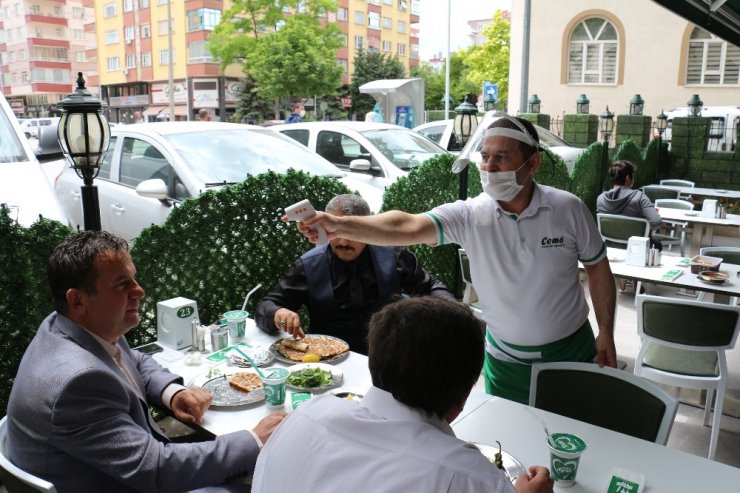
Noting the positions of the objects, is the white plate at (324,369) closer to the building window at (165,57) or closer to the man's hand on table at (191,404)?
the man's hand on table at (191,404)

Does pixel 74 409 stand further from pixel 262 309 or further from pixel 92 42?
pixel 92 42

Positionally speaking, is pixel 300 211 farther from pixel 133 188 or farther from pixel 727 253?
pixel 727 253

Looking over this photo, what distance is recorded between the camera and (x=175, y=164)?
5.43 meters

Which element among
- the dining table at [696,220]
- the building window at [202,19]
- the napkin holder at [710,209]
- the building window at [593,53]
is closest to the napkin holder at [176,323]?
the dining table at [696,220]

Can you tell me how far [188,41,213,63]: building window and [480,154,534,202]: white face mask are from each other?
137ft

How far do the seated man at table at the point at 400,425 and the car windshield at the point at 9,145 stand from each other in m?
4.53

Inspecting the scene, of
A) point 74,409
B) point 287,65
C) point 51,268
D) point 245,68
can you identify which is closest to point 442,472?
point 74,409

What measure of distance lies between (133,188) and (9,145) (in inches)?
43.1

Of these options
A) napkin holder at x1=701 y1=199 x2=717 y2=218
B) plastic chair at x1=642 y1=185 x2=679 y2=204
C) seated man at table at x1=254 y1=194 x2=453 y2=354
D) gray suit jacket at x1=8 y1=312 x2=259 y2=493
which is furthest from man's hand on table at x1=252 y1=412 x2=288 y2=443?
plastic chair at x1=642 y1=185 x2=679 y2=204

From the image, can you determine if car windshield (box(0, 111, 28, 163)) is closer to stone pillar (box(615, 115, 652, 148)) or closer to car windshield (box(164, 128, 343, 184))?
car windshield (box(164, 128, 343, 184))

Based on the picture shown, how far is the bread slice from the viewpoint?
2.59 metres

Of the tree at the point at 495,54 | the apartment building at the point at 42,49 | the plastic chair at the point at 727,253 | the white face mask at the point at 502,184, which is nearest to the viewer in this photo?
the white face mask at the point at 502,184

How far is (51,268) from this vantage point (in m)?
2.08

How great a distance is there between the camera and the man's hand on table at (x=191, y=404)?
2.39 m
